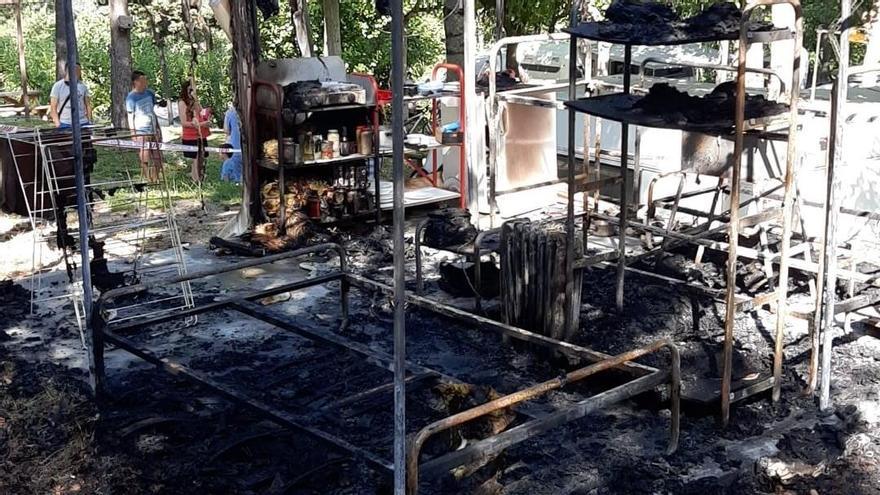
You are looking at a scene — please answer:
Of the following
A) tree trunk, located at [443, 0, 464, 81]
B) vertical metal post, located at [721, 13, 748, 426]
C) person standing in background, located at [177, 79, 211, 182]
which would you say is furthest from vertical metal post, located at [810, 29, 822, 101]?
person standing in background, located at [177, 79, 211, 182]

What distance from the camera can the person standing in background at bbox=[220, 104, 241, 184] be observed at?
14.9m

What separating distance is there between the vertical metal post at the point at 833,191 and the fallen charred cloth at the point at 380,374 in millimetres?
1065

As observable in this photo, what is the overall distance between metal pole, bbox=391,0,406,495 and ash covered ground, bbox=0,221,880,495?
4.06 ft

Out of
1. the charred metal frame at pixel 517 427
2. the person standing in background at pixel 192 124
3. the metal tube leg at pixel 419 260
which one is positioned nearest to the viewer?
the charred metal frame at pixel 517 427

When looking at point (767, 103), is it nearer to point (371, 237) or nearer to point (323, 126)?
point (371, 237)

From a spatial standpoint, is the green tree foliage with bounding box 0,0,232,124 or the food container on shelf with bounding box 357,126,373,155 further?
the green tree foliage with bounding box 0,0,232,124

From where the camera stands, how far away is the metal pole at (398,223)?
12.5 feet

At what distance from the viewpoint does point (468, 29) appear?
11727mm

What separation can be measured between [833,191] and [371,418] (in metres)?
3.24

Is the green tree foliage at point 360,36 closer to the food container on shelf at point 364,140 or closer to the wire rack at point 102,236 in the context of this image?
the wire rack at point 102,236

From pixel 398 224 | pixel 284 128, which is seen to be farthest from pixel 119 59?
pixel 398 224

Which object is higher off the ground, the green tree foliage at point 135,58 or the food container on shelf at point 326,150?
the green tree foliage at point 135,58

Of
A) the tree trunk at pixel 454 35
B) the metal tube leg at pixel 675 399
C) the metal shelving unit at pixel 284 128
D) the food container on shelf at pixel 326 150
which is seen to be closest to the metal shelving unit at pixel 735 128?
the metal tube leg at pixel 675 399

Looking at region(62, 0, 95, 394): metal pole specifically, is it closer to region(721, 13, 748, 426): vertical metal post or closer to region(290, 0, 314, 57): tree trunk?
region(721, 13, 748, 426): vertical metal post
